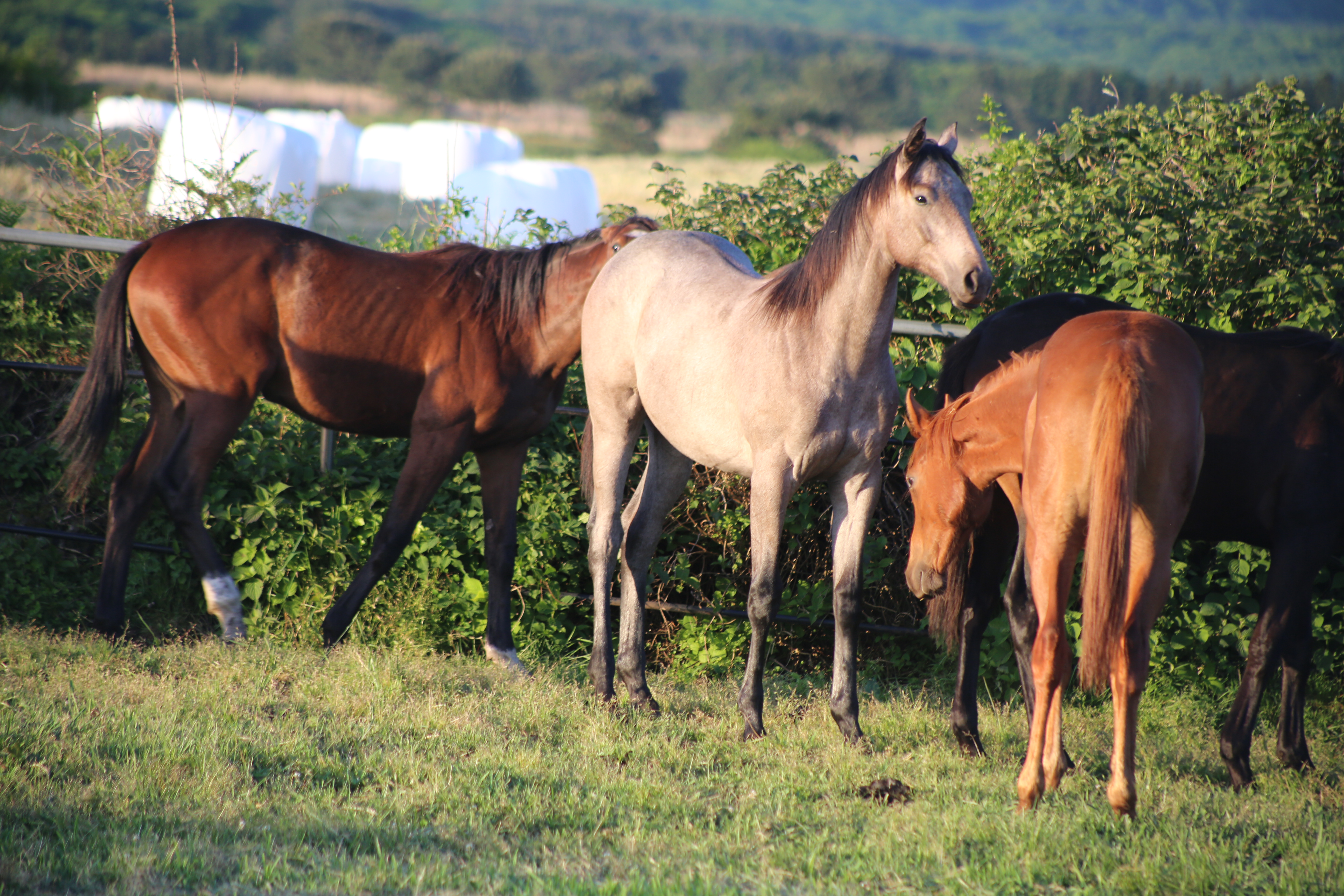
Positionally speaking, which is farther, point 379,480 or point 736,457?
point 379,480

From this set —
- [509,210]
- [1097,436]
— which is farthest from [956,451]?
[509,210]

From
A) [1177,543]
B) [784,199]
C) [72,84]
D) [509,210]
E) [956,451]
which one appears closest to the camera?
[956,451]

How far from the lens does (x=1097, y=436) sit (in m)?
2.83

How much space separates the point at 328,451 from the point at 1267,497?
160 inches

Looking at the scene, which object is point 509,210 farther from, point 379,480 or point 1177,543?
point 1177,543

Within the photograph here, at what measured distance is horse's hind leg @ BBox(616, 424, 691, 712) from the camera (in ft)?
13.7

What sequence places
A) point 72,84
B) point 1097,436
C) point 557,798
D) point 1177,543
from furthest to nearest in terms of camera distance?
point 72,84 → point 1177,543 → point 557,798 → point 1097,436

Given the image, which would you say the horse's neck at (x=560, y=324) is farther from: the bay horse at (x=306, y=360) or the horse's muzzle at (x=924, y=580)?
the horse's muzzle at (x=924, y=580)

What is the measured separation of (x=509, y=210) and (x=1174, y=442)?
1391 centimetres

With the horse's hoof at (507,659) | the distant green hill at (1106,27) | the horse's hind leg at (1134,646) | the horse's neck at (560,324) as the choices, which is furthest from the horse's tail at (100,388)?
the distant green hill at (1106,27)

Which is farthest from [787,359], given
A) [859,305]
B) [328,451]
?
[328,451]

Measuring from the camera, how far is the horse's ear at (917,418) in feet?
11.9

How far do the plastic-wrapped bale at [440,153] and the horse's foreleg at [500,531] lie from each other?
20.6m

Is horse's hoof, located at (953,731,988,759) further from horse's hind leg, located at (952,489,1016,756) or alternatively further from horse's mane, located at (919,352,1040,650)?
horse's mane, located at (919,352,1040,650)
